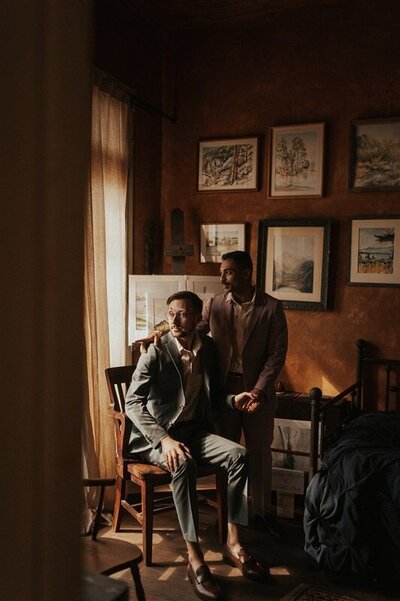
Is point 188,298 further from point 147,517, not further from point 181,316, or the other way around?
point 147,517

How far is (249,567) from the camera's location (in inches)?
108

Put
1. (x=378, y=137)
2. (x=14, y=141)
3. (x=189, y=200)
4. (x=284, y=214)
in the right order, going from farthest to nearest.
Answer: (x=189, y=200)
(x=284, y=214)
(x=378, y=137)
(x=14, y=141)

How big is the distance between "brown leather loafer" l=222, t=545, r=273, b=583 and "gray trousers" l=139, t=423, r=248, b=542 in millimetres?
153

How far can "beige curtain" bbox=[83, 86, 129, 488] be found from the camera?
A: 3385 mm

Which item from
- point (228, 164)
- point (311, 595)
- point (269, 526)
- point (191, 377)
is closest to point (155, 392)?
point (191, 377)

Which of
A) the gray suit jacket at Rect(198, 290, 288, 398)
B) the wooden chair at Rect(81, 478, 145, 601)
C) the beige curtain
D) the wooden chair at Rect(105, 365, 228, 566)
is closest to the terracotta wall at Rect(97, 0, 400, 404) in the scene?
the beige curtain

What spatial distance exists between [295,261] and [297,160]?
69cm

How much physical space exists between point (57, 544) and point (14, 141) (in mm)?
351

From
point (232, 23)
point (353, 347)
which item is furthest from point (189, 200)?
point (353, 347)

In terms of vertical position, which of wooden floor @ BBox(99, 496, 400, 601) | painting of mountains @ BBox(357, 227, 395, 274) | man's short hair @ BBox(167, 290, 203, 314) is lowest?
wooden floor @ BBox(99, 496, 400, 601)

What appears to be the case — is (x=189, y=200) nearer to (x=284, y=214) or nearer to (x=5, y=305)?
(x=284, y=214)

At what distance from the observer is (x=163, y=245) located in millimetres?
4438

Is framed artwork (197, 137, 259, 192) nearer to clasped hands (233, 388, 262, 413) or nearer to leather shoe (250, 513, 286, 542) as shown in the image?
clasped hands (233, 388, 262, 413)

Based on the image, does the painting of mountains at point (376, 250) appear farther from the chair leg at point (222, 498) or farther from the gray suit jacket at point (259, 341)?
the chair leg at point (222, 498)
